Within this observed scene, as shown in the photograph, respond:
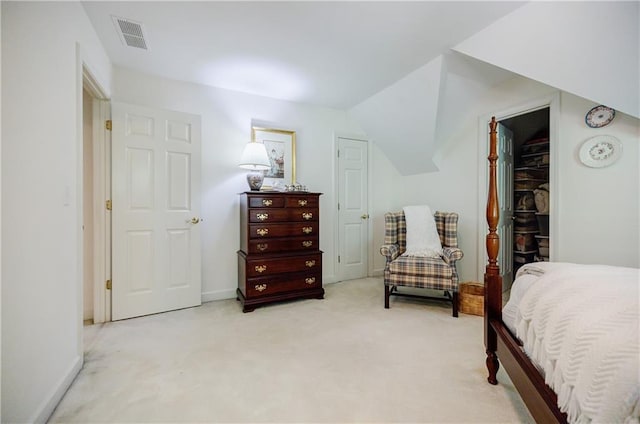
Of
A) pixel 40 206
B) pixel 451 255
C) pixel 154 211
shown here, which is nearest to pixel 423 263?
pixel 451 255

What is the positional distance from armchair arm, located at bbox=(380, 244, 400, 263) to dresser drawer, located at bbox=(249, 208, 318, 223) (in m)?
0.82

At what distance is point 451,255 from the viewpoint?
285 centimetres

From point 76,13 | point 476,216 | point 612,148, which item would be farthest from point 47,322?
point 612,148

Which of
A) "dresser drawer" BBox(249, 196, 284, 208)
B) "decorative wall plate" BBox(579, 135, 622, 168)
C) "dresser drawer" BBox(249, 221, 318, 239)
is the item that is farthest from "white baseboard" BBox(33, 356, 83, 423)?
"decorative wall plate" BBox(579, 135, 622, 168)

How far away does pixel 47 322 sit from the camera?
4.69ft

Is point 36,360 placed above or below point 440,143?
below

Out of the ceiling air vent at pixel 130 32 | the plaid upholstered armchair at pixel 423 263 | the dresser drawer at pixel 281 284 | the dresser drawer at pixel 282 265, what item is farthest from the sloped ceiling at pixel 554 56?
the ceiling air vent at pixel 130 32

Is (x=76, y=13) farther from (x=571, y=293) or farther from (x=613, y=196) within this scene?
(x=613, y=196)

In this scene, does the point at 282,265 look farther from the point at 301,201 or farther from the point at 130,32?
the point at 130,32

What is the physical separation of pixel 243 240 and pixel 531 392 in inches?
104

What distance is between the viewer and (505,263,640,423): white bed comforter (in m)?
0.69

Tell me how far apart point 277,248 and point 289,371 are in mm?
1408

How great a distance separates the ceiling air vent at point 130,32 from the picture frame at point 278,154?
1.30 meters

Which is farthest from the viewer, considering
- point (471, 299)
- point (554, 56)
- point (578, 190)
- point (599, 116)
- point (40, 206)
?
point (471, 299)
